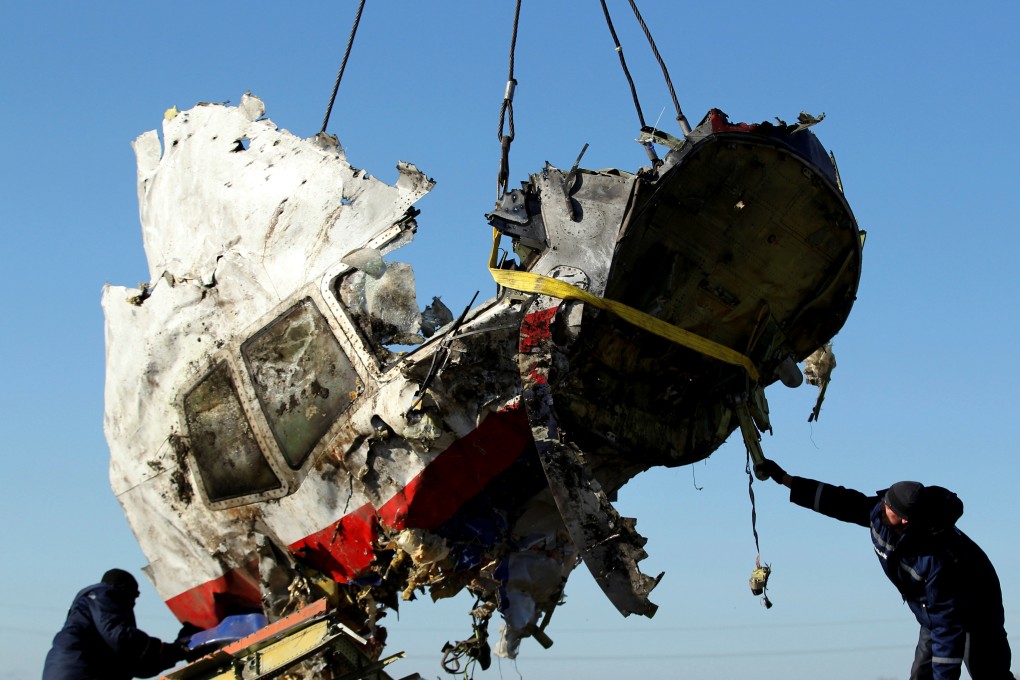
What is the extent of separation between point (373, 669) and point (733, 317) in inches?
152

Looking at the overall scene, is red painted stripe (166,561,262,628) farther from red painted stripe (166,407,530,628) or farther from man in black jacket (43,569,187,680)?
man in black jacket (43,569,187,680)

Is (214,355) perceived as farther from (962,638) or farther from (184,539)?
(962,638)

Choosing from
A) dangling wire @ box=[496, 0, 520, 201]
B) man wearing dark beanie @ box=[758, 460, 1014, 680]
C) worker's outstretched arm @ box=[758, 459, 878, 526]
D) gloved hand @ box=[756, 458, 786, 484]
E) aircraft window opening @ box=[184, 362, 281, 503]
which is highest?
dangling wire @ box=[496, 0, 520, 201]

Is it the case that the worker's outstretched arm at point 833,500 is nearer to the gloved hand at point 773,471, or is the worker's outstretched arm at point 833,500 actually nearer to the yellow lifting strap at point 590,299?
the gloved hand at point 773,471

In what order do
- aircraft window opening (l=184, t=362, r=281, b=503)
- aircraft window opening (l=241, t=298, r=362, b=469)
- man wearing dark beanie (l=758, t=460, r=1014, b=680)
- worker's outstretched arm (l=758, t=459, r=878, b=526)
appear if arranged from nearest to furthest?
man wearing dark beanie (l=758, t=460, r=1014, b=680) < worker's outstretched arm (l=758, t=459, r=878, b=526) < aircraft window opening (l=241, t=298, r=362, b=469) < aircraft window opening (l=184, t=362, r=281, b=503)

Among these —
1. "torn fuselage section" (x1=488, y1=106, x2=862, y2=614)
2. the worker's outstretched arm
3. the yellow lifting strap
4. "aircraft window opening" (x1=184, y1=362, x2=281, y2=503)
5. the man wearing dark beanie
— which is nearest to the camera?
the man wearing dark beanie

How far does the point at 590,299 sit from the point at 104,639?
3872mm

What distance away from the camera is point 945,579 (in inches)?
271

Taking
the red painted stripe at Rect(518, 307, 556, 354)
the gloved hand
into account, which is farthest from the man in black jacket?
the gloved hand

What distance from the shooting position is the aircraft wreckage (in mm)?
8523

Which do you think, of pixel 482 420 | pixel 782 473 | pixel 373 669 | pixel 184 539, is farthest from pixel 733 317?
pixel 184 539

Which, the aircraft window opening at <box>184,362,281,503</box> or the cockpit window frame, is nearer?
the cockpit window frame

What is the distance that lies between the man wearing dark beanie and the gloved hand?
4.92ft

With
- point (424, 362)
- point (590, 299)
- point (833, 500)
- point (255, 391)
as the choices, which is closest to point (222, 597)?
point (255, 391)
